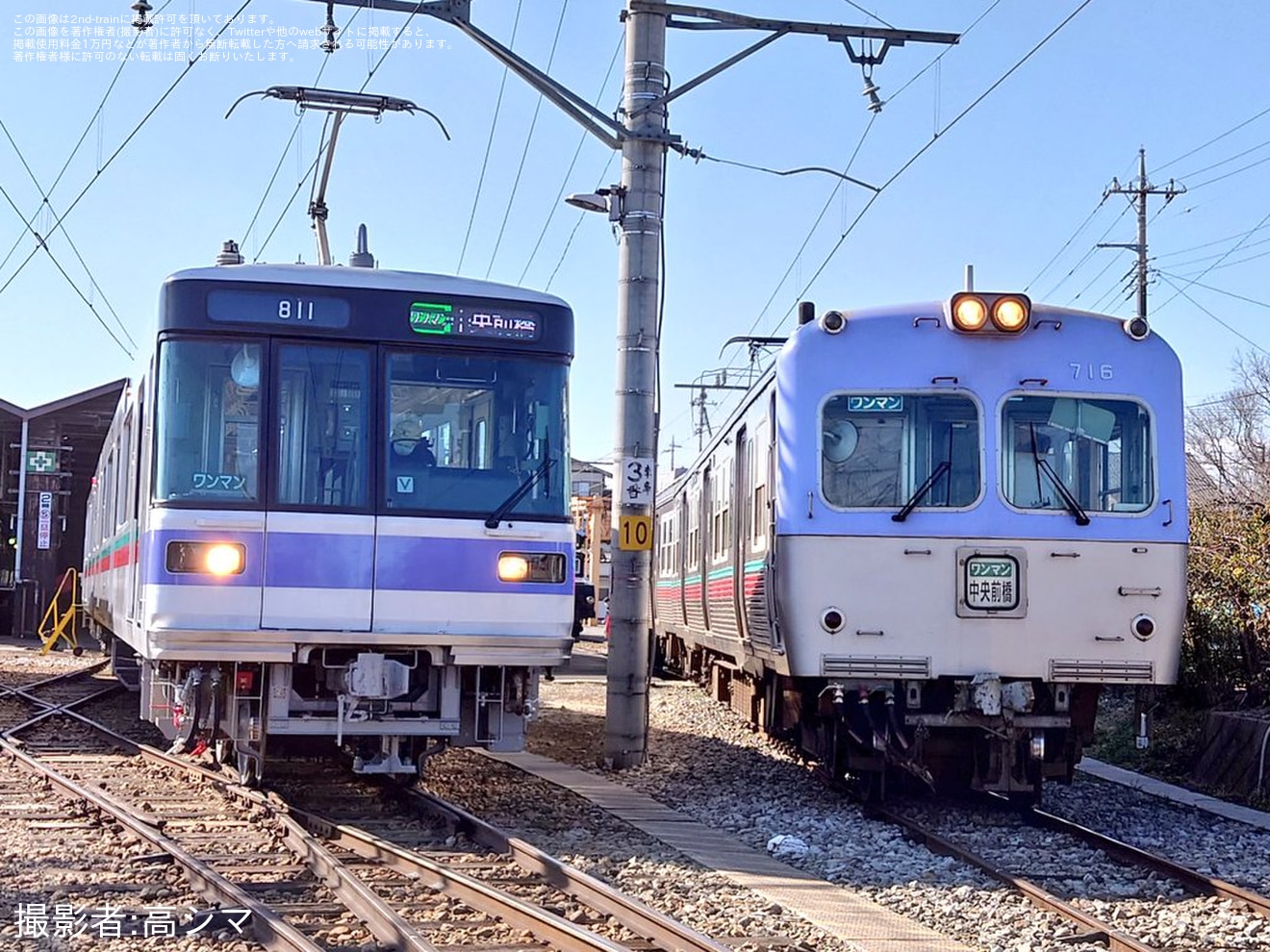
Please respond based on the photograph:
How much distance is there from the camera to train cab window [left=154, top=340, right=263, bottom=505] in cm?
822

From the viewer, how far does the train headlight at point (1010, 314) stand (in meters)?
9.52

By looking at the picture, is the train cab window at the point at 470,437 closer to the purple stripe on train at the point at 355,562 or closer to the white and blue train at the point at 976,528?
the purple stripe on train at the point at 355,562

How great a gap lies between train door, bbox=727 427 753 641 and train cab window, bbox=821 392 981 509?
192cm

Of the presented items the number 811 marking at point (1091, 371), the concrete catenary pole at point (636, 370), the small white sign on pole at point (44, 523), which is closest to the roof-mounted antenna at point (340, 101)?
the concrete catenary pole at point (636, 370)

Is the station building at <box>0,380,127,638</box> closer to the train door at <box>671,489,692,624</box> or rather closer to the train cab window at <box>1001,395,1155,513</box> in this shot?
the train door at <box>671,489,692,624</box>

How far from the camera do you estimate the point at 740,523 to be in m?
12.0

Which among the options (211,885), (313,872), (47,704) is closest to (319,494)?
(313,872)

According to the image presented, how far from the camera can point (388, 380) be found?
8.54 m

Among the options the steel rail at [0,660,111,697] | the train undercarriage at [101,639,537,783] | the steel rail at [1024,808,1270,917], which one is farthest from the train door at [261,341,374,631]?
the steel rail at [0,660,111,697]

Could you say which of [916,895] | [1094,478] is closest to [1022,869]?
[916,895]

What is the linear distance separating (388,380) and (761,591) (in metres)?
3.20

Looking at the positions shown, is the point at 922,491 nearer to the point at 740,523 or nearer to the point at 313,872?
the point at 740,523

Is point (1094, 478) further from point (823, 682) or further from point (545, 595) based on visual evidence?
point (545, 595)

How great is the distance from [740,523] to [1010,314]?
125 inches
